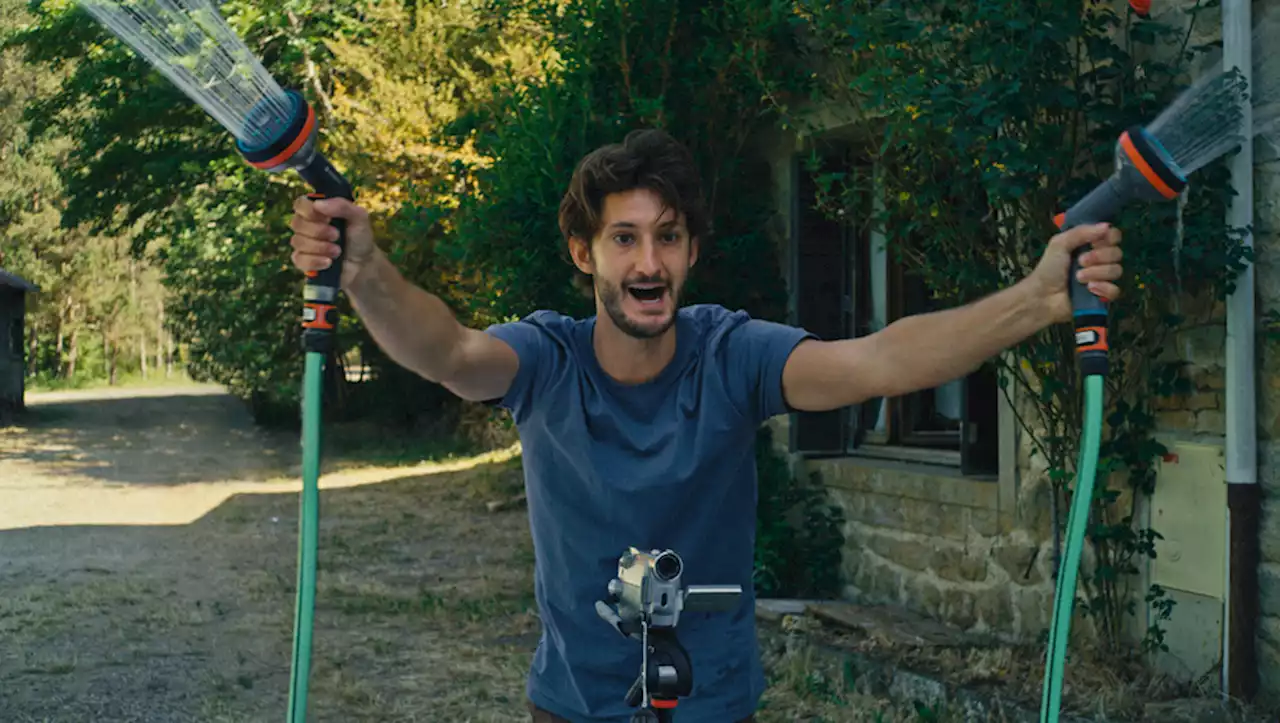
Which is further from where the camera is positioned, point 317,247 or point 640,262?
point 640,262

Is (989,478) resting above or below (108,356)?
below

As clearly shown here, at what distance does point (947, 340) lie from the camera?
2.59m

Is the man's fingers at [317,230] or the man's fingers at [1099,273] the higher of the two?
the man's fingers at [317,230]

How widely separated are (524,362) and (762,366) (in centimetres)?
44

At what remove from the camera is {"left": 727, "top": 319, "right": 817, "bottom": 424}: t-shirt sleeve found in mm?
2748

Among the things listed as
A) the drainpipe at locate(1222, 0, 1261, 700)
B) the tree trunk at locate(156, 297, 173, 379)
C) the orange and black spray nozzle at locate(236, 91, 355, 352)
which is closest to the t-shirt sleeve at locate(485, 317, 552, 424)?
the orange and black spray nozzle at locate(236, 91, 355, 352)

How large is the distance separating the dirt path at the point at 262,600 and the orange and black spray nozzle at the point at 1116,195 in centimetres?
417

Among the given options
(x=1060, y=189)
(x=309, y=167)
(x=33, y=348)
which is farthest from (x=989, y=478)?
(x=33, y=348)

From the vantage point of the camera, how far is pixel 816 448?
8555mm

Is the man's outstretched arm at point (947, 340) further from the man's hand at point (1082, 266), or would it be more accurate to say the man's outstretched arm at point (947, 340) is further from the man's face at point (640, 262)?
the man's face at point (640, 262)

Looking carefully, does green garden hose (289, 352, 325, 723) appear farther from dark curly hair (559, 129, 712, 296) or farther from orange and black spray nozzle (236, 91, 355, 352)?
dark curly hair (559, 129, 712, 296)

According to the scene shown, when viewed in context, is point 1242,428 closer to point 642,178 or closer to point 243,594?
point 642,178

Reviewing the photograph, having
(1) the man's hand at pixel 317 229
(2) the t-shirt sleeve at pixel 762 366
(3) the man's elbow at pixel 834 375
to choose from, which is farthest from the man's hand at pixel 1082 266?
(1) the man's hand at pixel 317 229

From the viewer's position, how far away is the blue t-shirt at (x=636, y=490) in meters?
2.65
